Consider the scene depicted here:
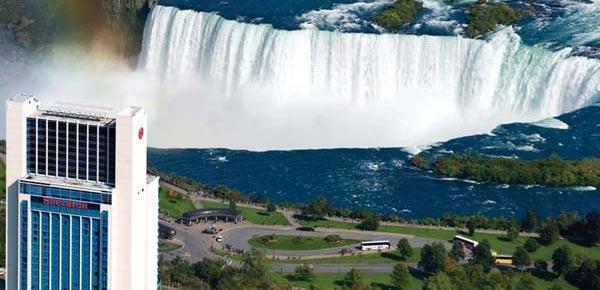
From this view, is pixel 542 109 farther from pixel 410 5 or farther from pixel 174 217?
pixel 174 217

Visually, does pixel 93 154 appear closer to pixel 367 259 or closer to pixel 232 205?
pixel 367 259

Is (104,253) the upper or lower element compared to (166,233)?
upper

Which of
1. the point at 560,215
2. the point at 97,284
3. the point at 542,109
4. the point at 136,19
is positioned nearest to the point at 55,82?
the point at 136,19

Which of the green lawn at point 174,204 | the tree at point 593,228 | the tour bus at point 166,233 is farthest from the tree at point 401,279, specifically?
the green lawn at point 174,204

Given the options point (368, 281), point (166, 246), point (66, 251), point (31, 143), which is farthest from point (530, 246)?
point (31, 143)

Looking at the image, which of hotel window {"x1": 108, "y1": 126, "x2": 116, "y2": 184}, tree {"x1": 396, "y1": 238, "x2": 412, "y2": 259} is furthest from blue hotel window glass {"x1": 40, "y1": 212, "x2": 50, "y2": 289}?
tree {"x1": 396, "y1": 238, "x2": 412, "y2": 259}

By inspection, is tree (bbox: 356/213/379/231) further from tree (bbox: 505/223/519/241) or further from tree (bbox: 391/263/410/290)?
tree (bbox: 391/263/410/290)
